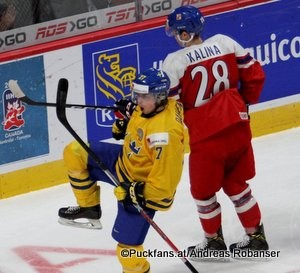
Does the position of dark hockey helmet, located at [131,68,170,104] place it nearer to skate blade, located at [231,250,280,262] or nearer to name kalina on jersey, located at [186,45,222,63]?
name kalina on jersey, located at [186,45,222,63]

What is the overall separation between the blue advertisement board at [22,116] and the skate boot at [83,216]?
1.36 metres

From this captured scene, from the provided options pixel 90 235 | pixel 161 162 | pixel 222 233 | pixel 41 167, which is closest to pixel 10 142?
pixel 41 167

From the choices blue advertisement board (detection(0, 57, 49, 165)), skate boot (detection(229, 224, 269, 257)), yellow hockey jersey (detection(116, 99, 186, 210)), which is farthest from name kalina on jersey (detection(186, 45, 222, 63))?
blue advertisement board (detection(0, 57, 49, 165))

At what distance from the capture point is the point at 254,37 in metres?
7.66

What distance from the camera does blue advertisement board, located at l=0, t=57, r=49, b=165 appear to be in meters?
6.79

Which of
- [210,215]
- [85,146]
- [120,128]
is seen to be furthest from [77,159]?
[210,215]

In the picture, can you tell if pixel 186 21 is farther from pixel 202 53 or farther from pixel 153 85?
pixel 153 85

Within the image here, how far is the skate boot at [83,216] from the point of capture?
18.2ft

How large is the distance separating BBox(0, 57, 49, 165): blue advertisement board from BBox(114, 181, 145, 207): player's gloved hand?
1809 millimetres

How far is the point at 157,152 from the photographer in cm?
505

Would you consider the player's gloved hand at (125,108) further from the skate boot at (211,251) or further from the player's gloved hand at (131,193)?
the skate boot at (211,251)

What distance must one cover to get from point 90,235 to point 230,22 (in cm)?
206

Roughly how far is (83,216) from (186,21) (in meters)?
1.12

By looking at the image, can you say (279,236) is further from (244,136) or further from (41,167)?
(41,167)
